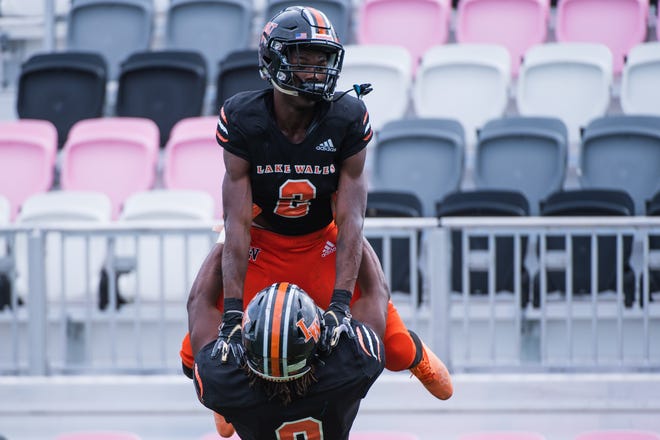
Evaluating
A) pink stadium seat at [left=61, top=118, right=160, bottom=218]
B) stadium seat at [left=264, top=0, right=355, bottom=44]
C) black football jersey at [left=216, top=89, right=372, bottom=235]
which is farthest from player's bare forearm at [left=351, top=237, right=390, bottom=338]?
stadium seat at [left=264, top=0, right=355, bottom=44]

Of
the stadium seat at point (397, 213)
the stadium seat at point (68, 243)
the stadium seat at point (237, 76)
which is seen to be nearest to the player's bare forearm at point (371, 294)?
the stadium seat at point (397, 213)

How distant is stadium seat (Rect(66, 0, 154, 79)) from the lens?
10.3 meters

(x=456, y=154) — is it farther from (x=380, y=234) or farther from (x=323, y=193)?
(x=323, y=193)

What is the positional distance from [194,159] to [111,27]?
2.32 m

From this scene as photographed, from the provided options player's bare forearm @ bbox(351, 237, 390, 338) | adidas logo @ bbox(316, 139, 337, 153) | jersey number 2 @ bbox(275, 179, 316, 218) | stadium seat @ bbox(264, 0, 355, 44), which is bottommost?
player's bare forearm @ bbox(351, 237, 390, 338)

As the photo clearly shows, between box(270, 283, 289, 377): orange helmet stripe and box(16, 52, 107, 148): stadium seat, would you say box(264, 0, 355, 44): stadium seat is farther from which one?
box(270, 283, 289, 377): orange helmet stripe

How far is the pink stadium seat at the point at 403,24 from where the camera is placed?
32.7ft

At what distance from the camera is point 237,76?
9.07m

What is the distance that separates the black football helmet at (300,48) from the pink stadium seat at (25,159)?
4768mm

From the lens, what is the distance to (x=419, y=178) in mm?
8500

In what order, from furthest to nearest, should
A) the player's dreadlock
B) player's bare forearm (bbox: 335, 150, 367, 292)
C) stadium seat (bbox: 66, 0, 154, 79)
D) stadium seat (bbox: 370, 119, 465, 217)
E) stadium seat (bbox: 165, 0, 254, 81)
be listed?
stadium seat (bbox: 66, 0, 154, 79) → stadium seat (bbox: 165, 0, 254, 81) → stadium seat (bbox: 370, 119, 465, 217) → player's bare forearm (bbox: 335, 150, 367, 292) → the player's dreadlock

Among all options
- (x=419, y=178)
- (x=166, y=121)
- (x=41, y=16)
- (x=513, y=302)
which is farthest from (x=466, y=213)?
(x=41, y=16)

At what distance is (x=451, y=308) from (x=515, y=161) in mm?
1789

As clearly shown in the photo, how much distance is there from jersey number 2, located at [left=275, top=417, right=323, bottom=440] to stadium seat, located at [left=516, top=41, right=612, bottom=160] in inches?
200
